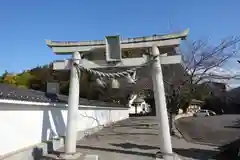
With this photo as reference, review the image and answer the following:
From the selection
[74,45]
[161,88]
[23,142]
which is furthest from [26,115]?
[161,88]

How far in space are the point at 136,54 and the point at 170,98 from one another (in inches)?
249

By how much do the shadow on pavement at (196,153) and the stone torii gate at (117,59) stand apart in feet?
5.62

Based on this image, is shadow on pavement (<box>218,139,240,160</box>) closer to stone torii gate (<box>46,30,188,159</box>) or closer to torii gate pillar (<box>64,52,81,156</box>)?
stone torii gate (<box>46,30,188,159</box>)

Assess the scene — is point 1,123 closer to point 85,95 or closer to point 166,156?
point 166,156

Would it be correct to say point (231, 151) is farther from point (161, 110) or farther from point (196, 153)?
point (161, 110)

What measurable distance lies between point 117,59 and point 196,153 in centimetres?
502

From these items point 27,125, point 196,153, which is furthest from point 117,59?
point 196,153

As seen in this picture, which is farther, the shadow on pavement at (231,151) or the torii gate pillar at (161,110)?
the shadow on pavement at (231,151)

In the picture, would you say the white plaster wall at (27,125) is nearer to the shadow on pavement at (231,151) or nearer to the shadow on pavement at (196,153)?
the shadow on pavement at (196,153)

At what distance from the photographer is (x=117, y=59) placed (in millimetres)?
8398

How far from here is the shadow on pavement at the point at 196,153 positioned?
8.93 meters

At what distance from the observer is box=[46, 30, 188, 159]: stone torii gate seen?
7.96 metres

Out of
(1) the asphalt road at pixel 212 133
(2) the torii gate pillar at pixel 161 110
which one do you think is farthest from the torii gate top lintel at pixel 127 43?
(1) the asphalt road at pixel 212 133

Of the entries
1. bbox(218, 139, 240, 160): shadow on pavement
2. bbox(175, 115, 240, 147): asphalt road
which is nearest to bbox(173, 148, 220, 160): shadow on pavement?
bbox(218, 139, 240, 160): shadow on pavement
